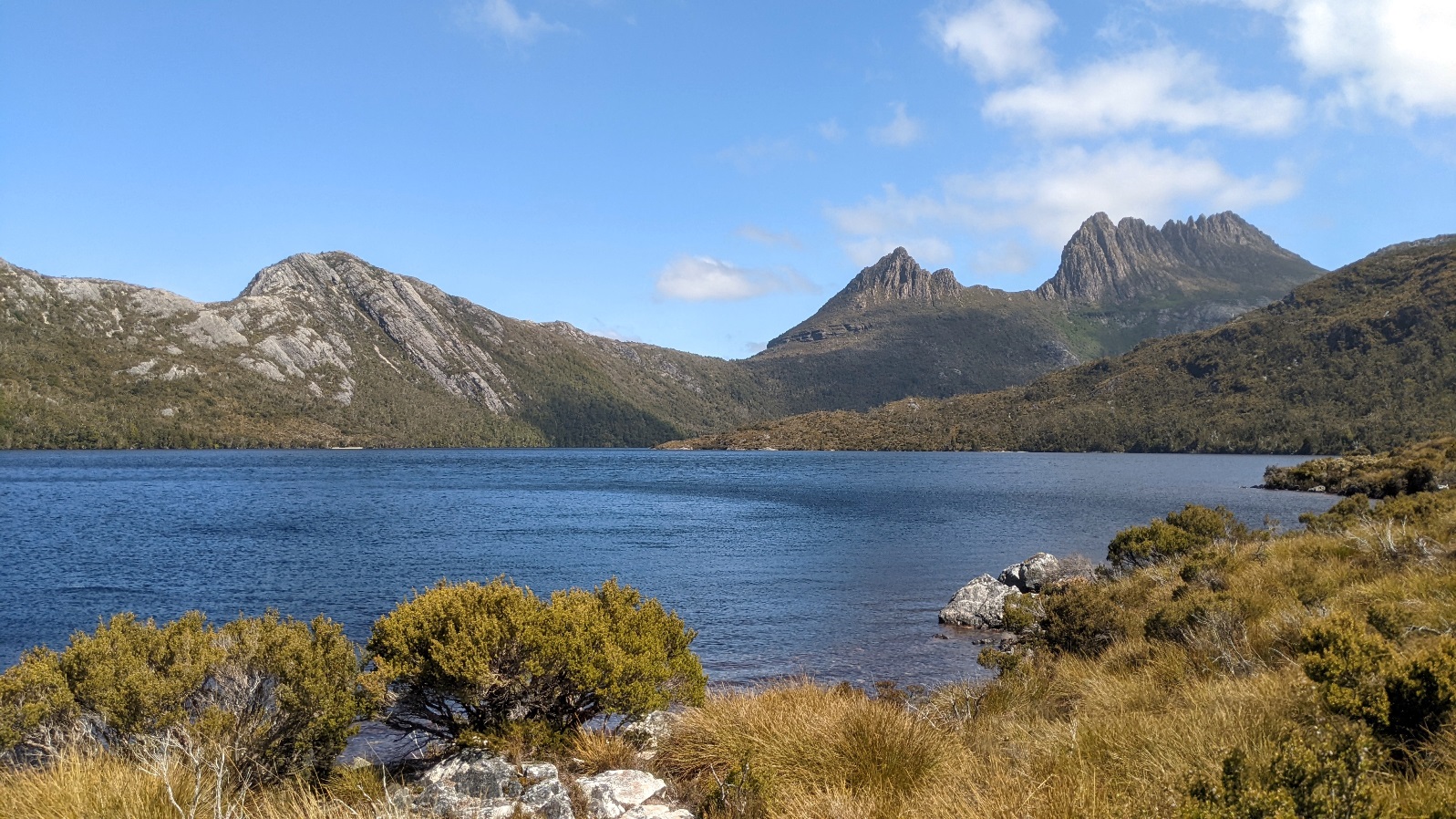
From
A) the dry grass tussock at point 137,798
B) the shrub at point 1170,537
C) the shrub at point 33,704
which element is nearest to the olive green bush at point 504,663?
the dry grass tussock at point 137,798

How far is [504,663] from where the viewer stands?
9.02 metres

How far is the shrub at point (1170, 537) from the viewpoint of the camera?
25312mm

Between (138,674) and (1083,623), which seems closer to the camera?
(138,674)

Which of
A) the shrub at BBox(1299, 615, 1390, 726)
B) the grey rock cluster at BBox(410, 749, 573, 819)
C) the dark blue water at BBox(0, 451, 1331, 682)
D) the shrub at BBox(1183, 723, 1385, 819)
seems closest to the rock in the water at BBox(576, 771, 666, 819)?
the grey rock cluster at BBox(410, 749, 573, 819)

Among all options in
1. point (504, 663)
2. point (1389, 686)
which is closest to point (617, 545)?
point (504, 663)

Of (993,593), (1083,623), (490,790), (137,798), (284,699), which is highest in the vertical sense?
(137,798)

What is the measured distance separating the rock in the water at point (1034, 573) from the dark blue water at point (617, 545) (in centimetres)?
311

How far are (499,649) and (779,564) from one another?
3146cm

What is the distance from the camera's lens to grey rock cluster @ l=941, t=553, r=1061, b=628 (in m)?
25.8

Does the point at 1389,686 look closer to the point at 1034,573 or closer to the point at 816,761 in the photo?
the point at 816,761

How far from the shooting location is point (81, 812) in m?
5.64

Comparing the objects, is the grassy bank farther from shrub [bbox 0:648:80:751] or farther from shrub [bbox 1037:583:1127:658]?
shrub [bbox 1037:583:1127:658]

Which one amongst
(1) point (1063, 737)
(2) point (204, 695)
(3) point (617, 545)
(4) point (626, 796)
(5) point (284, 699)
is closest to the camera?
(1) point (1063, 737)

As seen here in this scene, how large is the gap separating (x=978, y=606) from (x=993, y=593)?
3.86ft
